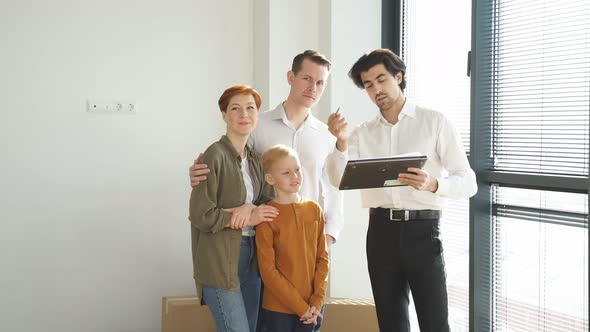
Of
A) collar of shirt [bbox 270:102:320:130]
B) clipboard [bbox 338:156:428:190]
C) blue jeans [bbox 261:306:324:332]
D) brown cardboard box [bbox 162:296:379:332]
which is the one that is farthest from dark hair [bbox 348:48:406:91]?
brown cardboard box [bbox 162:296:379:332]

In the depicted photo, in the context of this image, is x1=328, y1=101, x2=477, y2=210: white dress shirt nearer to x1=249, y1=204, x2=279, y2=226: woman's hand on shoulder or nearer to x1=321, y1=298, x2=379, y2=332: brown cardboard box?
x1=249, y1=204, x2=279, y2=226: woman's hand on shoulder

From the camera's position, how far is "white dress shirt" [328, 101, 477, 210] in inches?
96.0

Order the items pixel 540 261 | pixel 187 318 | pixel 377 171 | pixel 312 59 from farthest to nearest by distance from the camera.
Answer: pixel 187 318, pixel 540 261, pixel 312 59, pixel 377 171

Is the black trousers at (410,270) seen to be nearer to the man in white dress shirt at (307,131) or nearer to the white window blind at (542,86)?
the man in white dress shirt at (307,131)

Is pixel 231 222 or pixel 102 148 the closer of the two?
pixel 231 222

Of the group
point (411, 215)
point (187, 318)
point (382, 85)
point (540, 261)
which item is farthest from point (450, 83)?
point (187, 318)

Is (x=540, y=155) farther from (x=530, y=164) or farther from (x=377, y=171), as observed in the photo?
(x=377, y=171)

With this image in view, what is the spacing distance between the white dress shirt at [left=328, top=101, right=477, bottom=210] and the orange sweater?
0.91 feet

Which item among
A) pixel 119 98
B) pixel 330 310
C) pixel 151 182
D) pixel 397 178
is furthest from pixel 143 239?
pixel 397 178

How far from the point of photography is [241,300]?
2.38 m

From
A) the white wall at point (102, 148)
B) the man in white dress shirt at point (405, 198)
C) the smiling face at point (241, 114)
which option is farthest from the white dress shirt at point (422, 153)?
the white wall at point (102, 148)

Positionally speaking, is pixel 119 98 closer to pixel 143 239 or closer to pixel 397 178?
pixel 143 239

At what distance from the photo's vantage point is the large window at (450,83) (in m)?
3.20

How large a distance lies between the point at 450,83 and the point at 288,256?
143 centimetres
